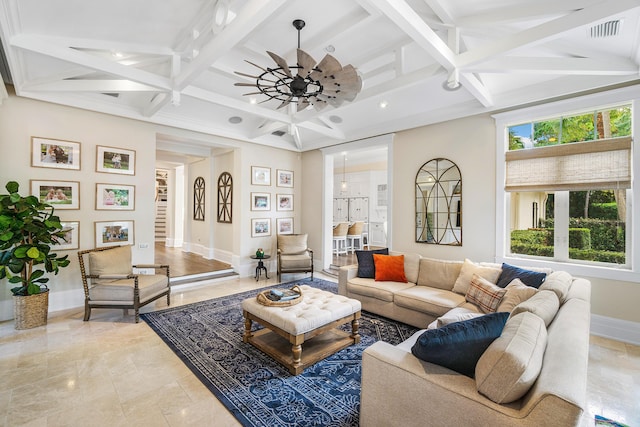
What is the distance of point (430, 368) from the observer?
1.55m

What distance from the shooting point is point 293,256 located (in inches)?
231

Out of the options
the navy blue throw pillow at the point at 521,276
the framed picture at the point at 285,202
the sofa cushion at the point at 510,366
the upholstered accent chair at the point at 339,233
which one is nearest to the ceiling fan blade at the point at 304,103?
the sofa cushion at the point at 510,366

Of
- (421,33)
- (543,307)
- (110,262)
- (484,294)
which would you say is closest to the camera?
(543,307)

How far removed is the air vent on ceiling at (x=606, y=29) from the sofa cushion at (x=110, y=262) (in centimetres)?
598

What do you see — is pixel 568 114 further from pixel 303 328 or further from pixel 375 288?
pixel 303 328

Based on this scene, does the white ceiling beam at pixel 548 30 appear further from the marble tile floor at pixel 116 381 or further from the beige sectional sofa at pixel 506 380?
the marble tile floor at pixel 116 381

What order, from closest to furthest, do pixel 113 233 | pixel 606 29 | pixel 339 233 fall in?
pixel 606 29 → pixel 113 233 → pixel 339 233

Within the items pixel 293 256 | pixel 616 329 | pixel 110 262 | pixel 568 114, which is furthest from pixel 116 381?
pixel 568 114

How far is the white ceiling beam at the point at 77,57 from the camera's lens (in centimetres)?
275

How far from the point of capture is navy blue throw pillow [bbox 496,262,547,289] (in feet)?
9.42

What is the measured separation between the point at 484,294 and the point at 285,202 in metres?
4.86

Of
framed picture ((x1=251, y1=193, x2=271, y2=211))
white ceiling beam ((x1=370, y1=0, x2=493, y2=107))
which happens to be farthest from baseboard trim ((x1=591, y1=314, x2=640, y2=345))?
framed picture ((x1=251, y1=193, x2=271, y2=211))

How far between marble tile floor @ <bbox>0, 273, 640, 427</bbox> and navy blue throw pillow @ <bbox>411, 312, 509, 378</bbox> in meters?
1.31

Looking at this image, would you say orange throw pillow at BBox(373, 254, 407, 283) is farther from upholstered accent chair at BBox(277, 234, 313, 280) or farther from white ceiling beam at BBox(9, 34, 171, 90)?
white ceiling beam at BBox(9, 34, 171, 90)
